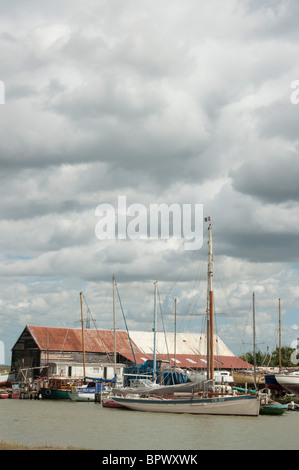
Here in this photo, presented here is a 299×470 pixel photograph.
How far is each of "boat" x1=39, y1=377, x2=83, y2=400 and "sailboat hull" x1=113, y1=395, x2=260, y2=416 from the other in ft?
72.2

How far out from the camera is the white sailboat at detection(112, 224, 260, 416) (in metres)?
49.4

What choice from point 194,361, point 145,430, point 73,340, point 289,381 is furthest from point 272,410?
point 73,340

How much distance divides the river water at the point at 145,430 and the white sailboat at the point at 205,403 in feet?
3.46

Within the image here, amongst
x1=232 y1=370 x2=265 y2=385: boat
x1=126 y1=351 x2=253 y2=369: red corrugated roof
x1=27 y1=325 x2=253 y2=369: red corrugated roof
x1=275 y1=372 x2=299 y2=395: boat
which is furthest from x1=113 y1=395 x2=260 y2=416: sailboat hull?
x1=126 y1=351 x2=253 y2=369: red corrugated roof

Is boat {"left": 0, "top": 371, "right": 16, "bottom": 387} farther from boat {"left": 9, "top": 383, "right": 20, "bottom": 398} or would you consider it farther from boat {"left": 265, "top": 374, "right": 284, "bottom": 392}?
boat {"left": 265, "top": 374, "right": 284, "bottom": 392}

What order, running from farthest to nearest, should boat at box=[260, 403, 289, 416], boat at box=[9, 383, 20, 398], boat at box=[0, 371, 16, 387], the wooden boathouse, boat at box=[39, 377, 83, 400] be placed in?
boat at box=[0, 371, 16, 387]
the wooden boathouse
boat at box=[9, 383, 20, 398]
boat at box=[39, 377, 83, 400]
boat at box=[260, 403, 289, 416]

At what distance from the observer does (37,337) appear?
300 ft

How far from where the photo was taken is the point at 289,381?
70750 mm

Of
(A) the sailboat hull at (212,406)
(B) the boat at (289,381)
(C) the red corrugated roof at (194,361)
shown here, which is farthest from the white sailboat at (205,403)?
(C) the red corrugated roof at (194,361)

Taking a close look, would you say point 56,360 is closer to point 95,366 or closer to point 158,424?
point 95,366
